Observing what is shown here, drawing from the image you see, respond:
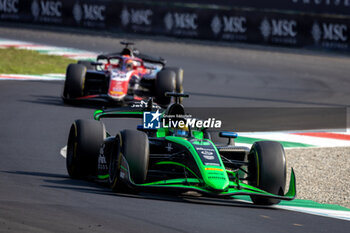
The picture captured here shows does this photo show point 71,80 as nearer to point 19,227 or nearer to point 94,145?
point 94,145

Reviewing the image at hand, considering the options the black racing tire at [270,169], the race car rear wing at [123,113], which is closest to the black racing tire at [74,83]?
the race car rear wing at [123,113]

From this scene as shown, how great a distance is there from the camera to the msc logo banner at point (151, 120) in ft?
30.3

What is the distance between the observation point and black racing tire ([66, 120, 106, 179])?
9.26 m

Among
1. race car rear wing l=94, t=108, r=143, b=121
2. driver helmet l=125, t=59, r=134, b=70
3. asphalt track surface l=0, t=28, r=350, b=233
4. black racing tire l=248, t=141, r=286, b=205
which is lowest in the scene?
asphalt track surface l=0, t=28, r=350, b=233

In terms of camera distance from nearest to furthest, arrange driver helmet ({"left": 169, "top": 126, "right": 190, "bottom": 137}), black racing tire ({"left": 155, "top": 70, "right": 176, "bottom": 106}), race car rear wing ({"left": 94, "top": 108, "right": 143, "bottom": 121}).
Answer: driver helmet ({"left": 169, "top": 126, "right": 190, "bottom": 137}) → race car rear wing ({"left": 94, "top": 108, "right": 143, "bottom": 121}) → black racing tire ({"left": 155, "top": 70, "right": 176, "bottom": 106})

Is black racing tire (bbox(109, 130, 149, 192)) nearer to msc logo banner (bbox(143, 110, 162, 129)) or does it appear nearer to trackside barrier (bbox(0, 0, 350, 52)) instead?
msc logo banner (bbox(143, 110, 162, 129))

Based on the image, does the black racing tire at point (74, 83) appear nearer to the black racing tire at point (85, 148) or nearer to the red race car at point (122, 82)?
the red race car at point (122, 82)

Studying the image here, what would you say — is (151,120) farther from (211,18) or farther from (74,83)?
(211,18)

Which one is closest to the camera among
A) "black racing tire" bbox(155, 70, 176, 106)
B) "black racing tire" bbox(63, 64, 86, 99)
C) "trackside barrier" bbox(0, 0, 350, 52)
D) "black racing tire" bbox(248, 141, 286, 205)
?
"black racing tire" bbox(248, 141, 286, 205)

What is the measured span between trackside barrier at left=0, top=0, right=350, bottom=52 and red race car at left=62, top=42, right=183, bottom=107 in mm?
13172

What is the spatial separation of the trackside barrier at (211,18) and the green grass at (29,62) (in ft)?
20.6

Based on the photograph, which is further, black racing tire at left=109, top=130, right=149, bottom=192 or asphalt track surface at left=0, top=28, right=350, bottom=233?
black racing tire at left=109, top=130, right=149, bottom=192

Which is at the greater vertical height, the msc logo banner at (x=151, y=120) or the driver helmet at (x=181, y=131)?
the msc logo banner at (x=151, y=120)

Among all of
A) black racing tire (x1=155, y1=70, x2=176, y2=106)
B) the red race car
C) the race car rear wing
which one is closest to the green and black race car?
the race car rear wing
